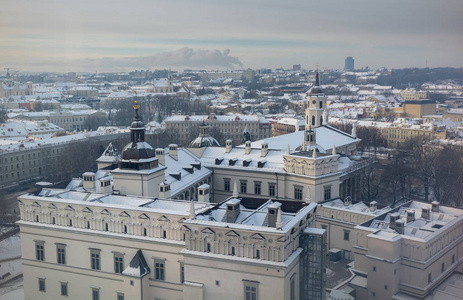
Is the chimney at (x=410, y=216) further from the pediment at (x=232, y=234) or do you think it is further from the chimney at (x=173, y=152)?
the chimney at (x=173, y=152)

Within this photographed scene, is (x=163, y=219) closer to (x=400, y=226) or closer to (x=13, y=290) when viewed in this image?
(x=13, y=290)

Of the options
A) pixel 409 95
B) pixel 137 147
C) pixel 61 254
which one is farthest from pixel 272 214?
pixel 409 95

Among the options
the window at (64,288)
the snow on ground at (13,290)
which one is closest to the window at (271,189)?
the window at (64,288)

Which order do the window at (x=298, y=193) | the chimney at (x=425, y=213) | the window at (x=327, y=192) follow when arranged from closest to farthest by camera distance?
1. the chimney at (x=425, y=213)
2. the window at (x=327, y=192)
3. the window at (x=298, y=193)

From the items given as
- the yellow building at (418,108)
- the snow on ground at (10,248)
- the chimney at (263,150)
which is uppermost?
the yellow building at (418,108)

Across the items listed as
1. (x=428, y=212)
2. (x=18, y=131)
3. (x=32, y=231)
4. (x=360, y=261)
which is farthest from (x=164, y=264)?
(x=18, y=131)

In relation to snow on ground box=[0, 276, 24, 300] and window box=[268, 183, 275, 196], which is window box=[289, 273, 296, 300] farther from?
snow on ground box=[0, 276, 24, 300]
